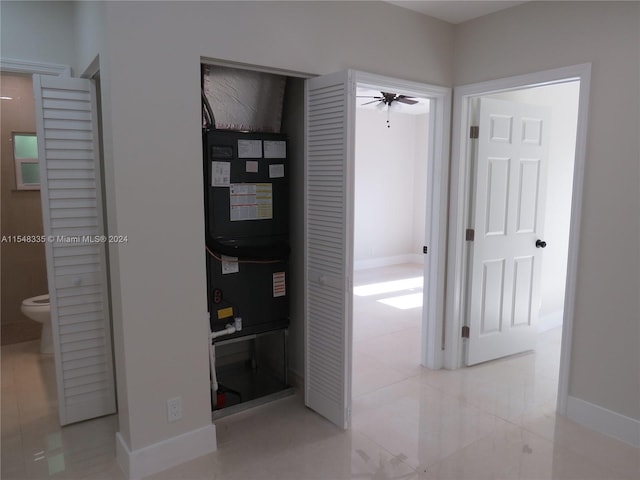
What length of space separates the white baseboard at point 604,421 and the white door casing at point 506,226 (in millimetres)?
872

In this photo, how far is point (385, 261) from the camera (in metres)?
7.79

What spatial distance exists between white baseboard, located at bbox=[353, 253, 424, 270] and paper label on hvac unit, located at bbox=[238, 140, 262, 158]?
4622 mm

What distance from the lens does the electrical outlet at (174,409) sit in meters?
2.37

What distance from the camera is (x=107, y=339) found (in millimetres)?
2799

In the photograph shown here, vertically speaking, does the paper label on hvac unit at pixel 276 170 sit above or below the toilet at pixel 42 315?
above

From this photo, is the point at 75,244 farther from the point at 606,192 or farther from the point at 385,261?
the point at 385,261

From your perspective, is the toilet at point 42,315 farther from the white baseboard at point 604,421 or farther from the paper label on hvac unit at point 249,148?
the white baseboard at point 604,421

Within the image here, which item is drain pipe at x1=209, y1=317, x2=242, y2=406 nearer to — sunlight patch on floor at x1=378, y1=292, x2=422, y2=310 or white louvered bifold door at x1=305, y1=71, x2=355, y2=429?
white louvered bifold door at x1=305, y1=71, x2=355, y2=429

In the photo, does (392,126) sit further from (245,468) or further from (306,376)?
(245,468)

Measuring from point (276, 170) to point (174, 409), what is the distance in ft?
4.86

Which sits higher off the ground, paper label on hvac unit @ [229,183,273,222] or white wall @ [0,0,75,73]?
white wall @ [0,0,75,73]

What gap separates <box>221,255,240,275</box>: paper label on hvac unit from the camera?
9.07 feet

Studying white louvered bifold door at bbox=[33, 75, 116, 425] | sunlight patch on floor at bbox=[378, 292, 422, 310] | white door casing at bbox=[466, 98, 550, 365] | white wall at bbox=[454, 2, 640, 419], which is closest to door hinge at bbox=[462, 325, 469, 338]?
white door casing at bbox=[466, 98, 550, 365]

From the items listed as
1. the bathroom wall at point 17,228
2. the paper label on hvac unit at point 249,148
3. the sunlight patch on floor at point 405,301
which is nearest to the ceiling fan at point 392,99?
the paper label on hvac unit at point 249,148
